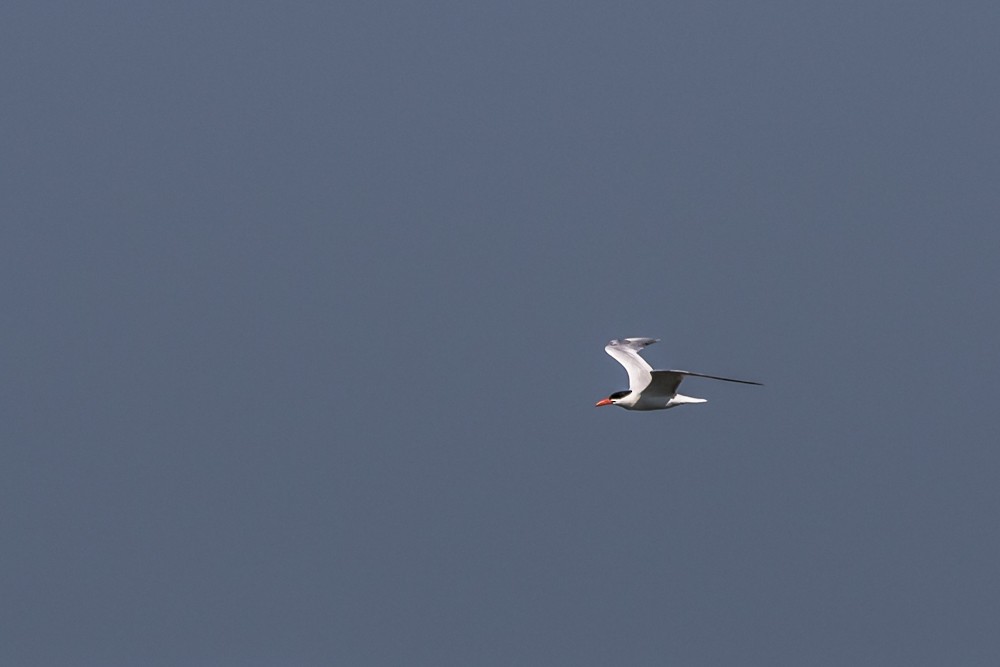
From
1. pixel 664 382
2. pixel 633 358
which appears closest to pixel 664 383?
pixel 664 382

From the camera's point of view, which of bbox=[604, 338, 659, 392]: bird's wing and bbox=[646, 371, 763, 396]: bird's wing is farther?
bbox=[604, 338, 659, 392]: bird's wing

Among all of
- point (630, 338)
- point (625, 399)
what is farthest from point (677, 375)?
point (630, 338)

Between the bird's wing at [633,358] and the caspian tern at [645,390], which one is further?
the bird's wing at [633,358]

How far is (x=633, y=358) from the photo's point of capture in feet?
197

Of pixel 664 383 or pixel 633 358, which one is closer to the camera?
pixel 664 383

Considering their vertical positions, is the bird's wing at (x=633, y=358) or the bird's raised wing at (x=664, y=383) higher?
the bird's wing at (x=633, y=358)

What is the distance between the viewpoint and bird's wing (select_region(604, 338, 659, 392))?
5784cm

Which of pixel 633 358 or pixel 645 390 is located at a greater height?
pixel 633 358

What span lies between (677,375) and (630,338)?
25.3 feet

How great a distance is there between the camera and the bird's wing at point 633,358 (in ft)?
190

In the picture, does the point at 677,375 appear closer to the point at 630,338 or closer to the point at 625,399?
the point at 625,399

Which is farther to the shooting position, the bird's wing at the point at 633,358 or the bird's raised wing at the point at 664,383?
the bird's wing at the point at 633,358

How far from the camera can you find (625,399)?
5731 centimetres

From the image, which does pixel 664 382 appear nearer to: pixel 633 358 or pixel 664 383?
pixel 664 383
